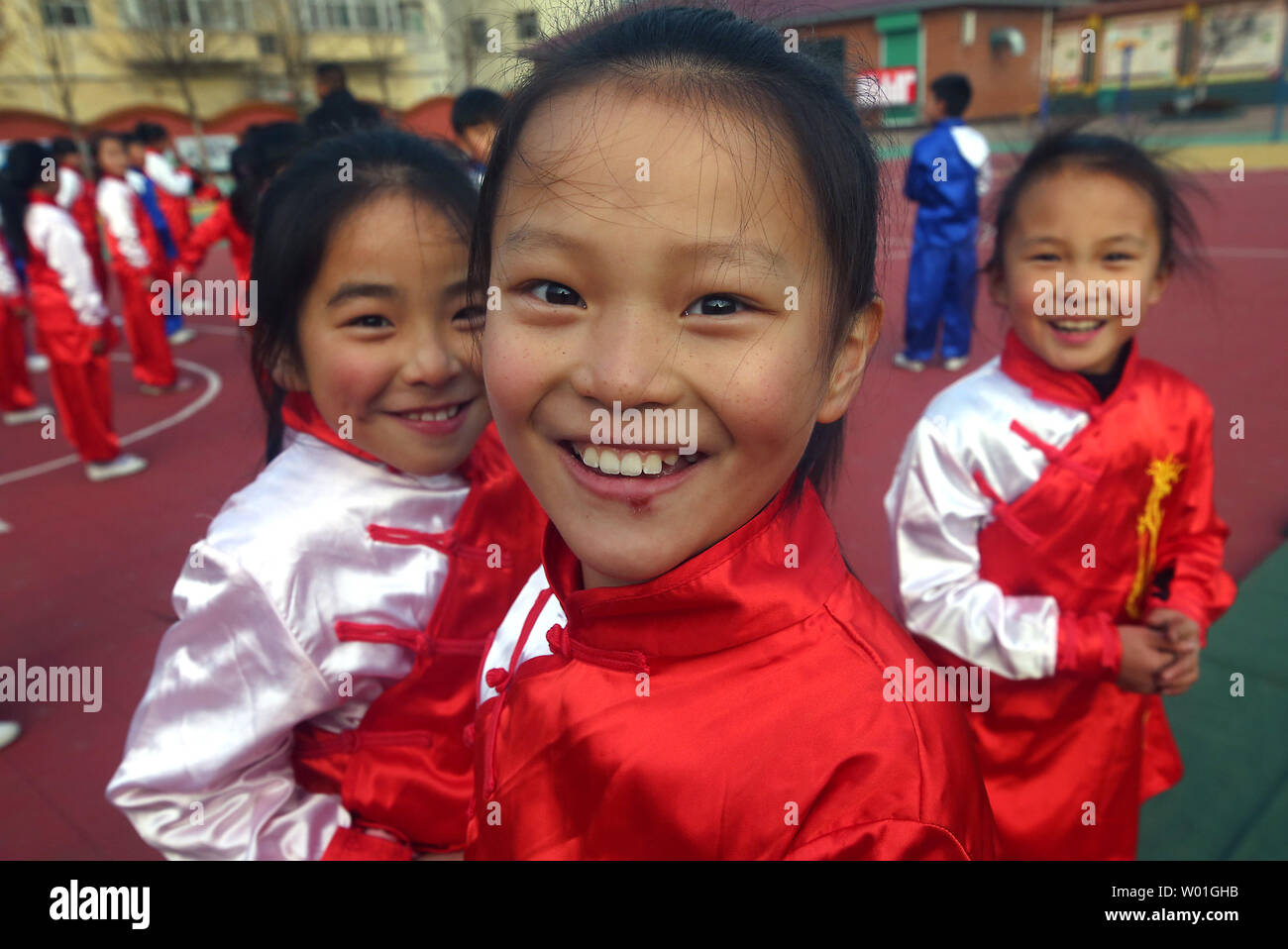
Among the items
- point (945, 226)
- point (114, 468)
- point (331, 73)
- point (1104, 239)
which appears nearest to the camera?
point (1104, 239)

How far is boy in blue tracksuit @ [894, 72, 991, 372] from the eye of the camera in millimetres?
6312

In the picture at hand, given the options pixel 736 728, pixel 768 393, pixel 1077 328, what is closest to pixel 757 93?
pixel 768 393

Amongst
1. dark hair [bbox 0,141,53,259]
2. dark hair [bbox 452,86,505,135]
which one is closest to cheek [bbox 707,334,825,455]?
dark hair [bbox 452,86,505,135]

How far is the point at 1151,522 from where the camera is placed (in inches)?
70.7

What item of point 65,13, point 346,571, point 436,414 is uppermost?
point 65,13

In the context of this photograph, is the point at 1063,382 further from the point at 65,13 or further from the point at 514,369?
the point at 65,13

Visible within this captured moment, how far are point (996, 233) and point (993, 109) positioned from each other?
3076cm

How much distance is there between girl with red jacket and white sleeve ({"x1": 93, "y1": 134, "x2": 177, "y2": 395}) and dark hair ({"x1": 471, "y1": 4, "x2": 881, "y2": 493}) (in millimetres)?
7135

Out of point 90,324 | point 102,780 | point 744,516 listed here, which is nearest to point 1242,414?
point 744,516

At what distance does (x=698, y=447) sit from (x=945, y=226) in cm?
617

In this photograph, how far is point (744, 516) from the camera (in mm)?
966

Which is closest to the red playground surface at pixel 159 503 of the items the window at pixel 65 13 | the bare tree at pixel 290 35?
the bare tree at pixel 290 35

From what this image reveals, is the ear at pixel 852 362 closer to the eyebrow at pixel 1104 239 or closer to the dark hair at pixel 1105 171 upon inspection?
the eyebrow at pixel 1104 239

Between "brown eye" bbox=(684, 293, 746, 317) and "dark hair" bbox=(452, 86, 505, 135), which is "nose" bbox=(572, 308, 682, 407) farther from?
"dark hair" bbox=(452, 86, 505, 135)
